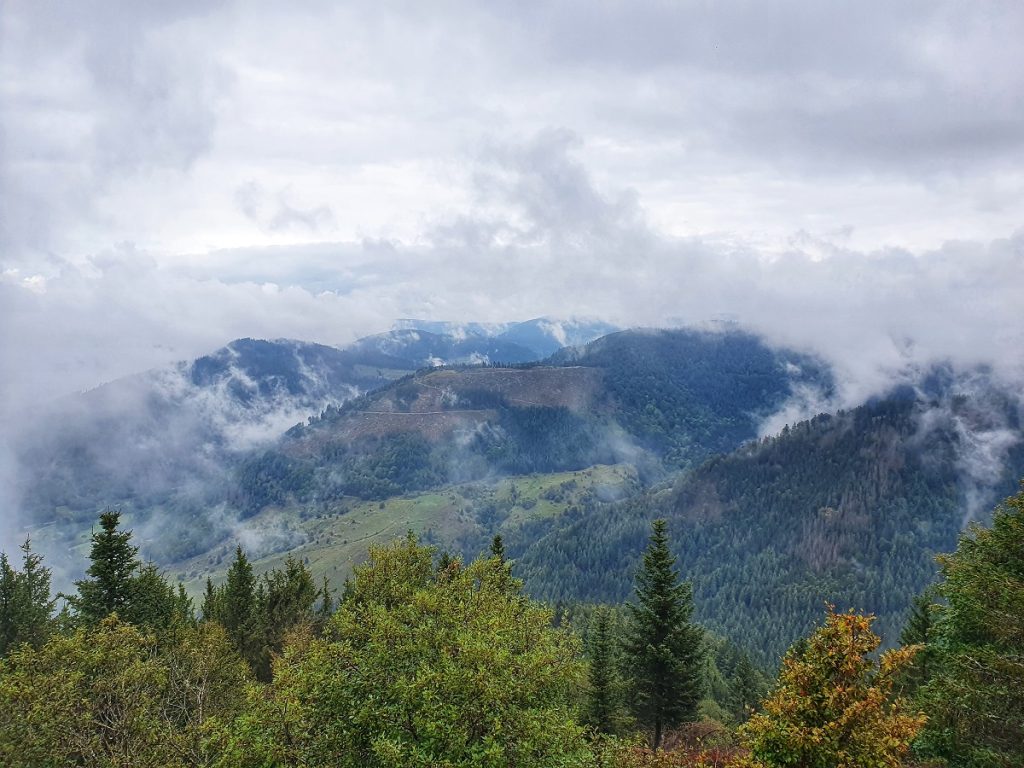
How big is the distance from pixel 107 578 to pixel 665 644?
158 ft

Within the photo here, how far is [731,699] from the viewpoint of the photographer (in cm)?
9825

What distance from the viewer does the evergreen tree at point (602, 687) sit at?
49312 millimetres

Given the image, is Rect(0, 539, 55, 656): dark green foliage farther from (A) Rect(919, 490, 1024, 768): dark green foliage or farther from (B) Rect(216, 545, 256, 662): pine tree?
(A) Rect(919, 490, 1024, 768): dark green foliage

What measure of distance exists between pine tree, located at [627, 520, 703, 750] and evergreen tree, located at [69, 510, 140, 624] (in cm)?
4393

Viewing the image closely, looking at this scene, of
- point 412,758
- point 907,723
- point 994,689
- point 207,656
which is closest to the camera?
point 907,723

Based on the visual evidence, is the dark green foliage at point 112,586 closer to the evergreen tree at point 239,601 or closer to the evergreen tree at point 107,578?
the evergreen tree at point 107,578

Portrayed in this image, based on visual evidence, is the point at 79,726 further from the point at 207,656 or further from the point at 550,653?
the point at 550,653

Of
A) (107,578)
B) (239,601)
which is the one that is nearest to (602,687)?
(239,601)

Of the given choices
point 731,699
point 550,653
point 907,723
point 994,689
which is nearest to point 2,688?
point 550,653

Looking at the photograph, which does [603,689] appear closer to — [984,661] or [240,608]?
[984,661]

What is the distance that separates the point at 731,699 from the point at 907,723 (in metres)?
99.4

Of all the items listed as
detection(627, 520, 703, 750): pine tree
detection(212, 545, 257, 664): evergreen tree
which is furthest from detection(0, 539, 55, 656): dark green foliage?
detection(627, 520, 703, 750): pine tree

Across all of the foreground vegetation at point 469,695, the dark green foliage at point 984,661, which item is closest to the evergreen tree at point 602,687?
the foreground vegetation at point 469,695

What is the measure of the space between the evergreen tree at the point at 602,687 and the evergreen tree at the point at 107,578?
41.1 m
